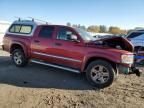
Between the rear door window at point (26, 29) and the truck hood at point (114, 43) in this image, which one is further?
the rear door window at point (26, 29)

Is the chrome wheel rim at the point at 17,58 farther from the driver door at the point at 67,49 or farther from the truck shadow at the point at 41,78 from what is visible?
the driver door at the point at 67,49

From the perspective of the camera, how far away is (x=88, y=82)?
22.8ft

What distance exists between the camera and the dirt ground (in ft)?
16.5

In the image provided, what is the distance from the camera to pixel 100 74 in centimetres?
654

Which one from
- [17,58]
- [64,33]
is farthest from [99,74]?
[17,58]

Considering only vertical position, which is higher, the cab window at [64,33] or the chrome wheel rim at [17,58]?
the cab window at [64,33]

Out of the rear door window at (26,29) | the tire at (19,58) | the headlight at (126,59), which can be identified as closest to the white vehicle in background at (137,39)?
the headlight at (126,59)

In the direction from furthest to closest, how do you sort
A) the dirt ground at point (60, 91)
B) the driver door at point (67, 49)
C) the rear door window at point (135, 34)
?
1. the rear door window at point (135, 34)
2. the driver door at point (67, 49)
3. the dirt ground at point (60, 91)

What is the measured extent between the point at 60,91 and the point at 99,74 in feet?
4.71

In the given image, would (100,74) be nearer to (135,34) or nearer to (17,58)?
(17,58)

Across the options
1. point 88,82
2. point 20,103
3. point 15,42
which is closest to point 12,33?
point 15,42

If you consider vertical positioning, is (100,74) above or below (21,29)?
below

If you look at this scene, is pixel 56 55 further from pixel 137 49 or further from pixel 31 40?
pixel 137 49

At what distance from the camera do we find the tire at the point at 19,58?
8613 mm
